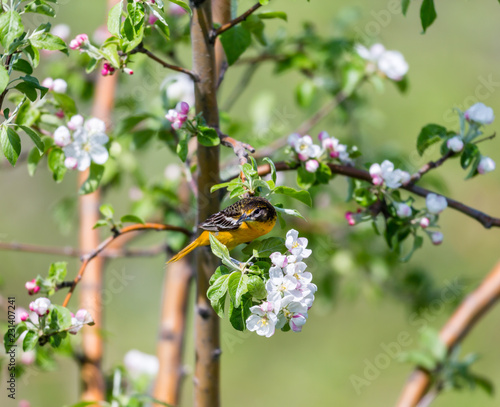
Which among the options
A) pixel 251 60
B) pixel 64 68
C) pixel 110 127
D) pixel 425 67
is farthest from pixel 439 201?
pixel 425 67

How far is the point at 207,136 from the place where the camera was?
3.01 feet

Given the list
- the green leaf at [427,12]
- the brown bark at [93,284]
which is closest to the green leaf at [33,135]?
the green leaf at [427,12]

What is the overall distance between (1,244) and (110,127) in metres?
0.43

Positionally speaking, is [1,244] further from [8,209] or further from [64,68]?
[8,209]

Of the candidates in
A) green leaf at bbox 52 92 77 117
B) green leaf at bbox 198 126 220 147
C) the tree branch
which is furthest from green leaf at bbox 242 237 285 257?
the tree branch

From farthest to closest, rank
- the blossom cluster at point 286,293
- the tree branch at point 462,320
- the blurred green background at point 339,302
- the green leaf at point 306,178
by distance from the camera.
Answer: the blurred green background at point 339,302 → the tree branch at point 462,320 → the green leaf at point 306,178 → the blossom cluster at point 286,293

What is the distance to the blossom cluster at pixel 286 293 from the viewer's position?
2.37 feet

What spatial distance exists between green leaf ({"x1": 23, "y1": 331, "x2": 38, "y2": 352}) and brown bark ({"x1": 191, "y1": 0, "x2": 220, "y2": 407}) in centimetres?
29

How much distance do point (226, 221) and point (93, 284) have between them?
106 centimetres

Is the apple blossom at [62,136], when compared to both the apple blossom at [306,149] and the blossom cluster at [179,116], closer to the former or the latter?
the blossom cluster at [179,116]

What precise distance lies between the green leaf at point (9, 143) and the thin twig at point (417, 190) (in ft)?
1.28

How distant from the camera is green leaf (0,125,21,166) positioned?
2.63ft

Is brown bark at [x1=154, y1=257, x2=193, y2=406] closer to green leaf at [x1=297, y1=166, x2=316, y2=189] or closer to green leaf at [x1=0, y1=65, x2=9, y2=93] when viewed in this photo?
green leaf at [x1=297, y1=166, x2=316, y2=189]

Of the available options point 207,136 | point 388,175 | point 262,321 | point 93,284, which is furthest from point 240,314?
point 93,284
